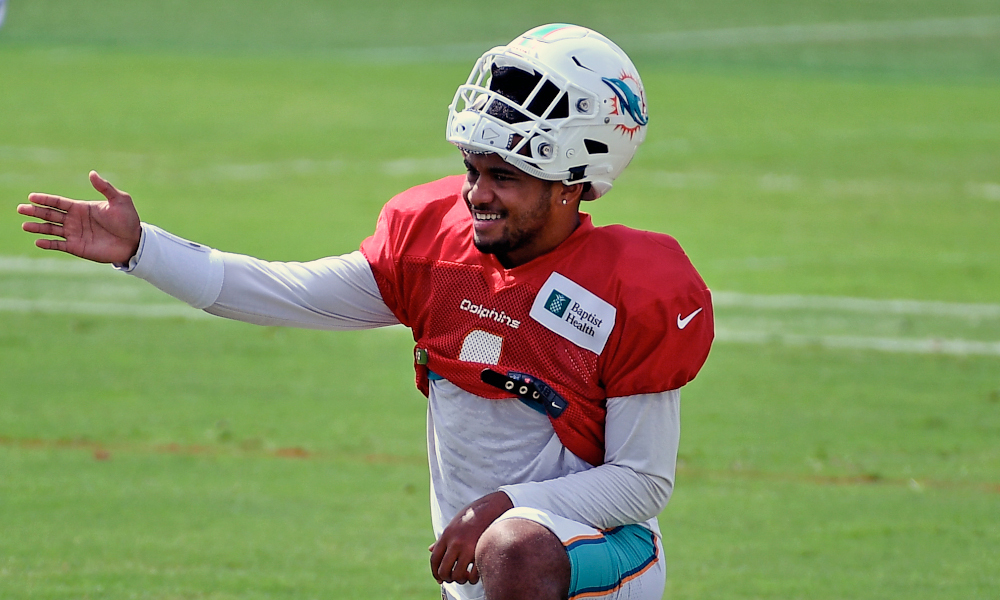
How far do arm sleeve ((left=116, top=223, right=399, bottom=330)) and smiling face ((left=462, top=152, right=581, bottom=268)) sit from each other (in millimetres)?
525

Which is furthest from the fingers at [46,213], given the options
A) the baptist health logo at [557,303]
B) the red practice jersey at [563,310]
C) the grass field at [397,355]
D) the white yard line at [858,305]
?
the white yard line at [858,305]

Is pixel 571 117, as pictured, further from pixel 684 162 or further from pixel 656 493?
pixel 684 162

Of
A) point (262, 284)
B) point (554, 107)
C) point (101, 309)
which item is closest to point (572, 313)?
point (554, 107)

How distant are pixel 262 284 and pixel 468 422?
766mm

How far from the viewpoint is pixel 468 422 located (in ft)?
15.1

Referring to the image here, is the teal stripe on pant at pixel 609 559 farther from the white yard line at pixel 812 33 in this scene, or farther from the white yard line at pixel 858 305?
the white yard line at pixel 812 33

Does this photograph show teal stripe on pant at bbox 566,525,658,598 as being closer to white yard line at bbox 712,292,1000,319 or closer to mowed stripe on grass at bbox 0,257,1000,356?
mowed stripe on grass at bbox 0,257,1000,356

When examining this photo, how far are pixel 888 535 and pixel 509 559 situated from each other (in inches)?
151

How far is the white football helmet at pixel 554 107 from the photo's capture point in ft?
14.5

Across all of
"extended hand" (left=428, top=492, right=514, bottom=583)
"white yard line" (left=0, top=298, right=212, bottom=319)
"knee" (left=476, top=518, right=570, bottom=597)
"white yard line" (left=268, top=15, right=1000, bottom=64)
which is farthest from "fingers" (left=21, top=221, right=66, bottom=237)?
"white yard line" (left=268, top=15, right=1000, bottom=64)

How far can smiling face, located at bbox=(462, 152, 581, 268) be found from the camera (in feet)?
14.6

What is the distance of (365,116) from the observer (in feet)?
87.7

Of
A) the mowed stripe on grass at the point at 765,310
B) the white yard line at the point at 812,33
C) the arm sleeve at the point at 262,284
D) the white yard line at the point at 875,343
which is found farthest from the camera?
the white yard line at the point at 812,33

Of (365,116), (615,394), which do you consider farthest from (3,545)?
(365,116)
